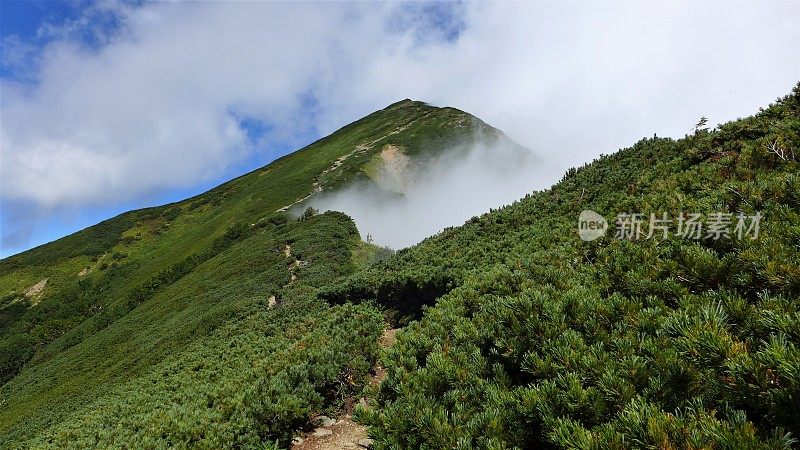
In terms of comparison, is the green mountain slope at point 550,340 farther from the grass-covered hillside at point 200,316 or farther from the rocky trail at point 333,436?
the rocky trail at point 333,436

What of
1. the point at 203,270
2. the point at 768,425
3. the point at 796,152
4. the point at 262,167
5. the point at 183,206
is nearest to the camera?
the point at 768,425

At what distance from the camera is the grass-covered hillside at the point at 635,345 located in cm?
340

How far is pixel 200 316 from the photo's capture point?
38.0 m

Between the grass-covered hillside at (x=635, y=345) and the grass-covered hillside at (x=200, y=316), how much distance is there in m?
5.38

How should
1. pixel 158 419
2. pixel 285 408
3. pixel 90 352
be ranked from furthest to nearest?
pixel 90 352, pixel 158 419, pixel 285 408

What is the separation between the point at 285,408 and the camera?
9.76 metres

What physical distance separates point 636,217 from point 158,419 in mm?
15091

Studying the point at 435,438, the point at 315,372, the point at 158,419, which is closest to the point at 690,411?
the point at 435,438

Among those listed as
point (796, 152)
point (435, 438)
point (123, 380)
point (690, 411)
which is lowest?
point (123, 380)

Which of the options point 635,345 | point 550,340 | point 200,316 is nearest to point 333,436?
point 550,340

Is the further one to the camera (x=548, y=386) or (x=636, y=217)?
(x=636, y=217)

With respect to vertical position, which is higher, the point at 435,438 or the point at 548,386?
the point at 548,386

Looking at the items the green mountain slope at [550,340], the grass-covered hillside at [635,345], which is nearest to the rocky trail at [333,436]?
the green mountain slope at [550,340]

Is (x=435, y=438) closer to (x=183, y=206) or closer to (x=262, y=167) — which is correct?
(x=183, y=206)
